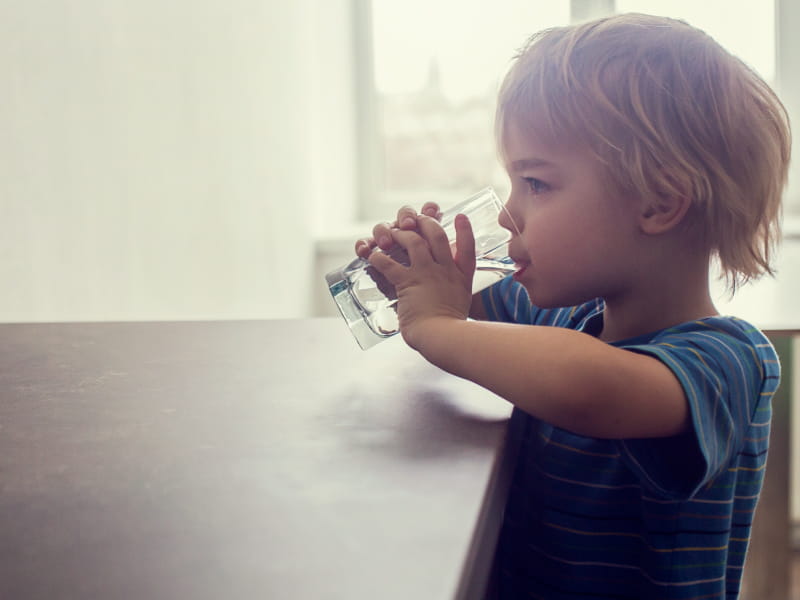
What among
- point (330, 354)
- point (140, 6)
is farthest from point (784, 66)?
point (330, 354)

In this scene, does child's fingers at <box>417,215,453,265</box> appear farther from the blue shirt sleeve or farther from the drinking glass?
the blue shirt sleeve

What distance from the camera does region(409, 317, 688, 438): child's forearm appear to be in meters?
0.52

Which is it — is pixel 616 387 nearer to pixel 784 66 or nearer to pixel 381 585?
pixel 381 585

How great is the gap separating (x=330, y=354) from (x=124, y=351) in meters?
0.17

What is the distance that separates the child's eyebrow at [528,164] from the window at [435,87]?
80.0 inches

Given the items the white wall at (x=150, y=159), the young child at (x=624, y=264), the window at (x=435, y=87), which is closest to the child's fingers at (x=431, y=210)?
the young child at (x=624, y=264)

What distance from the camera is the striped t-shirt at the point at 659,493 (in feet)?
1.81

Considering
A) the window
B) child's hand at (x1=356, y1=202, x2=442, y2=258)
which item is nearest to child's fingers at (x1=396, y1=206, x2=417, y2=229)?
child's hand at (x1=356, y1=202, x2=442, y2=258)

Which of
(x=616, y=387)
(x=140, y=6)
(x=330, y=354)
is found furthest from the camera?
(x=140, y=6)

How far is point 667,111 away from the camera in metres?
0.71

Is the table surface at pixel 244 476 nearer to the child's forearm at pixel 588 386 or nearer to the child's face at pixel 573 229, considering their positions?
the child's forearm at pixel 588 386

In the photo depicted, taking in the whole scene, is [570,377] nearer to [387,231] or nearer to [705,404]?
[705,404]

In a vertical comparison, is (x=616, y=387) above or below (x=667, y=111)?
below

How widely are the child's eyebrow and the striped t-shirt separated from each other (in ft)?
0.57
